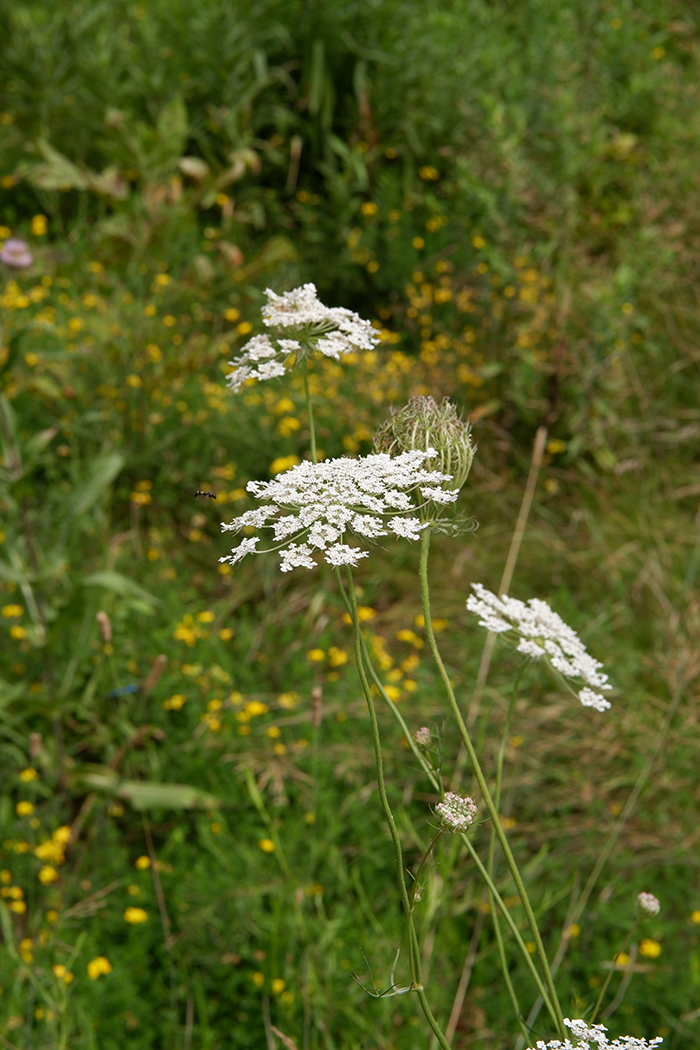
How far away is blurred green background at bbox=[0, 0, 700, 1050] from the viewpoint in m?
1.95

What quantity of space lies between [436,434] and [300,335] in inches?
8.2

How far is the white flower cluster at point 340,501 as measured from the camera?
74 centimetres

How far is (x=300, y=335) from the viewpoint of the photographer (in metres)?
0.96

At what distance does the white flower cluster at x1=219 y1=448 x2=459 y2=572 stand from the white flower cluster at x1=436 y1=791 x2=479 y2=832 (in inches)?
8.5

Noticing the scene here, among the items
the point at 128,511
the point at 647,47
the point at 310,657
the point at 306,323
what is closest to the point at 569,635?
the point at 306,323

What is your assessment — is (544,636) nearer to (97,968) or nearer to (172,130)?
(97,968)

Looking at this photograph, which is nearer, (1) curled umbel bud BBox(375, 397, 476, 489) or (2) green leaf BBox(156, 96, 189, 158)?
(1) curled umbel bud BBox(375, 397, 476, 489)

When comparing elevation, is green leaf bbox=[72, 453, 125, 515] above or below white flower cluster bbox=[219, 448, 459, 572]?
below

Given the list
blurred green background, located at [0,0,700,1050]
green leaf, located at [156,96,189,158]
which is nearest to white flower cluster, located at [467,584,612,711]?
blurred green background, located at [0,0,700,1050]

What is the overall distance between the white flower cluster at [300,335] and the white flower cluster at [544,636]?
288 mm

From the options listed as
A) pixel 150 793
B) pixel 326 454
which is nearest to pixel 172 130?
pixel 326 454

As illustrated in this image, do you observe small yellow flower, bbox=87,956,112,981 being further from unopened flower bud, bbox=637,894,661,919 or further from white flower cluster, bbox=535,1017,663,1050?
white flower cluster, bbox=535,1017,663,1050

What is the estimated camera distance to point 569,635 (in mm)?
985

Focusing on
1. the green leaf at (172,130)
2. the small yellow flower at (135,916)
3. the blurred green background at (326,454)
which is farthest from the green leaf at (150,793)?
the green leaf at (172,130)
